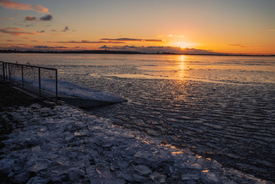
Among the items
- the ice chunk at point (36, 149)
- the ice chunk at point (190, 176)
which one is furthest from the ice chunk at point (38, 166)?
the ice chunk at point (190, 176)

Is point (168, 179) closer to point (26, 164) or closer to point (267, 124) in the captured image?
point (26, 164)

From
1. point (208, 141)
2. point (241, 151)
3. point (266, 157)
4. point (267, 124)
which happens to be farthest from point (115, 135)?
point (267, 124)

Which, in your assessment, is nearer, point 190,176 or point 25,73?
point 190,176

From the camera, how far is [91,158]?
405 cm

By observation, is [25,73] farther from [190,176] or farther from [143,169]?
[190,176]

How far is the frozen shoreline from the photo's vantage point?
3408 millimetres

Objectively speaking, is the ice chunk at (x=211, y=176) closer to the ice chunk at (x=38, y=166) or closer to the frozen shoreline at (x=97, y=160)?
the frozen shoreline at (x=97, y=160)

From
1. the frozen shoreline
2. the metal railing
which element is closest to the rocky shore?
the frozen shoreline

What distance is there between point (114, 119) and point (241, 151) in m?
4.89

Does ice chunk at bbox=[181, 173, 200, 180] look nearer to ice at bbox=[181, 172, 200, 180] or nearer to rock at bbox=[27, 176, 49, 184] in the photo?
ice at bbox=[181, 172, 200, 180]

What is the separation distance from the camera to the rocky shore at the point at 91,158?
3.40 meters

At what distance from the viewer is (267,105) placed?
10711 millimetres

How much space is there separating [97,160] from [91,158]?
165 mm

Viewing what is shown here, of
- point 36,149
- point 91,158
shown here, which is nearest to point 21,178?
point 36,149
